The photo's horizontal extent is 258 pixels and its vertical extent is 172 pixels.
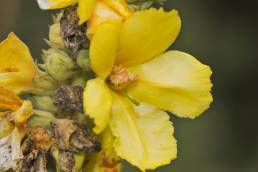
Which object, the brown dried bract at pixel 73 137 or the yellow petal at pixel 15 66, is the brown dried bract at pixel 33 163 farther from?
the yellow petal at pixel 15 66

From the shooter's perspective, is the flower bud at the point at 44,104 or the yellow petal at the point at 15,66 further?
the yellow petal at the point at 15,66

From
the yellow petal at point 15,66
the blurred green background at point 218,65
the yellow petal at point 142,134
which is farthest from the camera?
the blurred green background at point 218,65

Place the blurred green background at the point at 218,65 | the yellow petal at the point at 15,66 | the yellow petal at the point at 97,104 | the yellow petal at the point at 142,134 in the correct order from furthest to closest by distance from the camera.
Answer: the blurred green background at the point at 218,65, the yellow petal at the point at 15,66, the yellow petal at the point at 142,134, the yellow petal at the point at 97,104

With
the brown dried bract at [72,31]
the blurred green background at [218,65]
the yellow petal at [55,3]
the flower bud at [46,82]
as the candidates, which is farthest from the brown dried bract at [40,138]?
the blurred green background at [218,65]

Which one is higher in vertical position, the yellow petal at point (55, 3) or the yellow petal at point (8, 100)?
the yellow petal at point (55, 3)

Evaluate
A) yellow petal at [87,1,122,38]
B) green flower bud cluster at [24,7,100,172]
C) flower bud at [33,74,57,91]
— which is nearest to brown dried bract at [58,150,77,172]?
green flower bud cluster at [24,7,100,172]

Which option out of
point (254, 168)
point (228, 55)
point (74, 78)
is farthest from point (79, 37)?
point (228, 55)

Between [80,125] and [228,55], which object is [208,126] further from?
[80,125]

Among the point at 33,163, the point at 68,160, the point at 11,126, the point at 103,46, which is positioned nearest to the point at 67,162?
the point at 68,160
